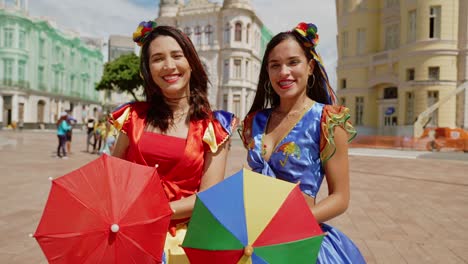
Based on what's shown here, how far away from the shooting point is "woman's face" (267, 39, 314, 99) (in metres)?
1.92

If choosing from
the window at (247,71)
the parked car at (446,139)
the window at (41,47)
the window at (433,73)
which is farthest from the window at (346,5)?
the window at (41,47)

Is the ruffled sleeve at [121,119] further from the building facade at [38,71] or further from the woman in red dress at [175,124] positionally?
the building facade at [38,71]

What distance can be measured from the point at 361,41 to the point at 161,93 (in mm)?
28816

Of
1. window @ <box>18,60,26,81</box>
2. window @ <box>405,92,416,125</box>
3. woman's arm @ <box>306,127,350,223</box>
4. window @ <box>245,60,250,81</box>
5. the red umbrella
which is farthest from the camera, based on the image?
window @ <box>245,60,250,81</box>

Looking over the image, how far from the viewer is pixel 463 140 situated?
742 inches

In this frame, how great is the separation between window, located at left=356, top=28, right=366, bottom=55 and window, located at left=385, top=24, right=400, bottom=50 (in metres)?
1.60

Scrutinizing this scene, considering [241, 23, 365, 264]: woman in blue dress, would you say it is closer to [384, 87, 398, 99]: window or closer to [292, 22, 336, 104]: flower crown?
[292, 22, 336, 104]: flower crown

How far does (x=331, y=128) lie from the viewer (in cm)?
184

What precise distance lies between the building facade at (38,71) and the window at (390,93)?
109ft

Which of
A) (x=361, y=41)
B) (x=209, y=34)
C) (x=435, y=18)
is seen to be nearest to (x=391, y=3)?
(x=361, y=41)

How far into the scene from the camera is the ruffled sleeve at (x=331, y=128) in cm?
183

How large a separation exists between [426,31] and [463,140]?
8.11 m

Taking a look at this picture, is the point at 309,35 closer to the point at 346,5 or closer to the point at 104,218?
the point at 104,218

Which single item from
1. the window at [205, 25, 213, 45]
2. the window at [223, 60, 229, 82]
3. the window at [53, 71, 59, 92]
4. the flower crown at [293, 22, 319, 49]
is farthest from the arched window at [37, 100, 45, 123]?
the flower crown at [293, 22, 319, 49]
